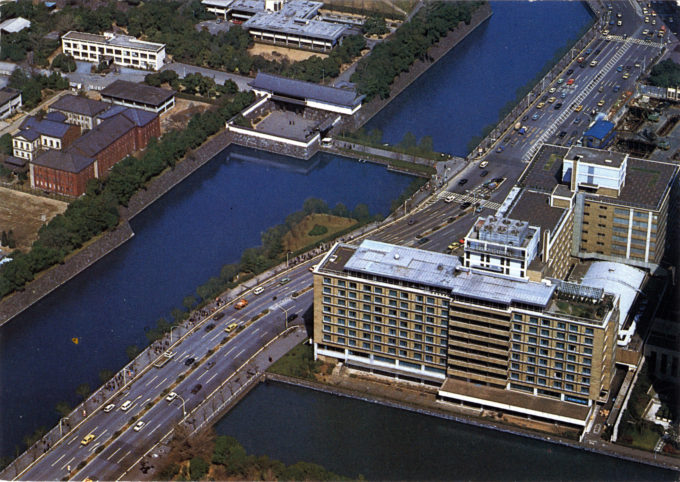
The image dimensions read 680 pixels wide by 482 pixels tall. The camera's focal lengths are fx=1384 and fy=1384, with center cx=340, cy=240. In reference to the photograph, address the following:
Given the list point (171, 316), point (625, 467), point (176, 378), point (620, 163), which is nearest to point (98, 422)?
point (176, 378)

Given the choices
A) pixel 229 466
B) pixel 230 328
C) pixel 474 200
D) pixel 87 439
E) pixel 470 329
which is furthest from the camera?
pixel 474 200

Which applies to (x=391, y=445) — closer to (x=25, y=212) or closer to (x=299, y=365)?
(x=299, y=365)

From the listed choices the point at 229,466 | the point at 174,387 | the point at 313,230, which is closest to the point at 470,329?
the point at 229,466

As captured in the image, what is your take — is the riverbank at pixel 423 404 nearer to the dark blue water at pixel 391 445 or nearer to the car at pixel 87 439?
the dark blue water at pixel 391 445

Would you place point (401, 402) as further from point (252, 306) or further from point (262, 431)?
point (252, 306)

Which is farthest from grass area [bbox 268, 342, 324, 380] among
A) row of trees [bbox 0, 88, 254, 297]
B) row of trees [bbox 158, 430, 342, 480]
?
row of trees [bbox 0, 88, 254, 297]

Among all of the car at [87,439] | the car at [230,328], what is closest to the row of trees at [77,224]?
the car at [230,328]

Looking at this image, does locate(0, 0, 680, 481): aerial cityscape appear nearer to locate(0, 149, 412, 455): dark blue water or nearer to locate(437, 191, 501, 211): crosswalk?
locate(0, 149, 412, 455): dark blue water

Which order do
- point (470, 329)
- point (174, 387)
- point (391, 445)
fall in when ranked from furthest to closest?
point (174, 387), point (470, 329), point (391, 445)
